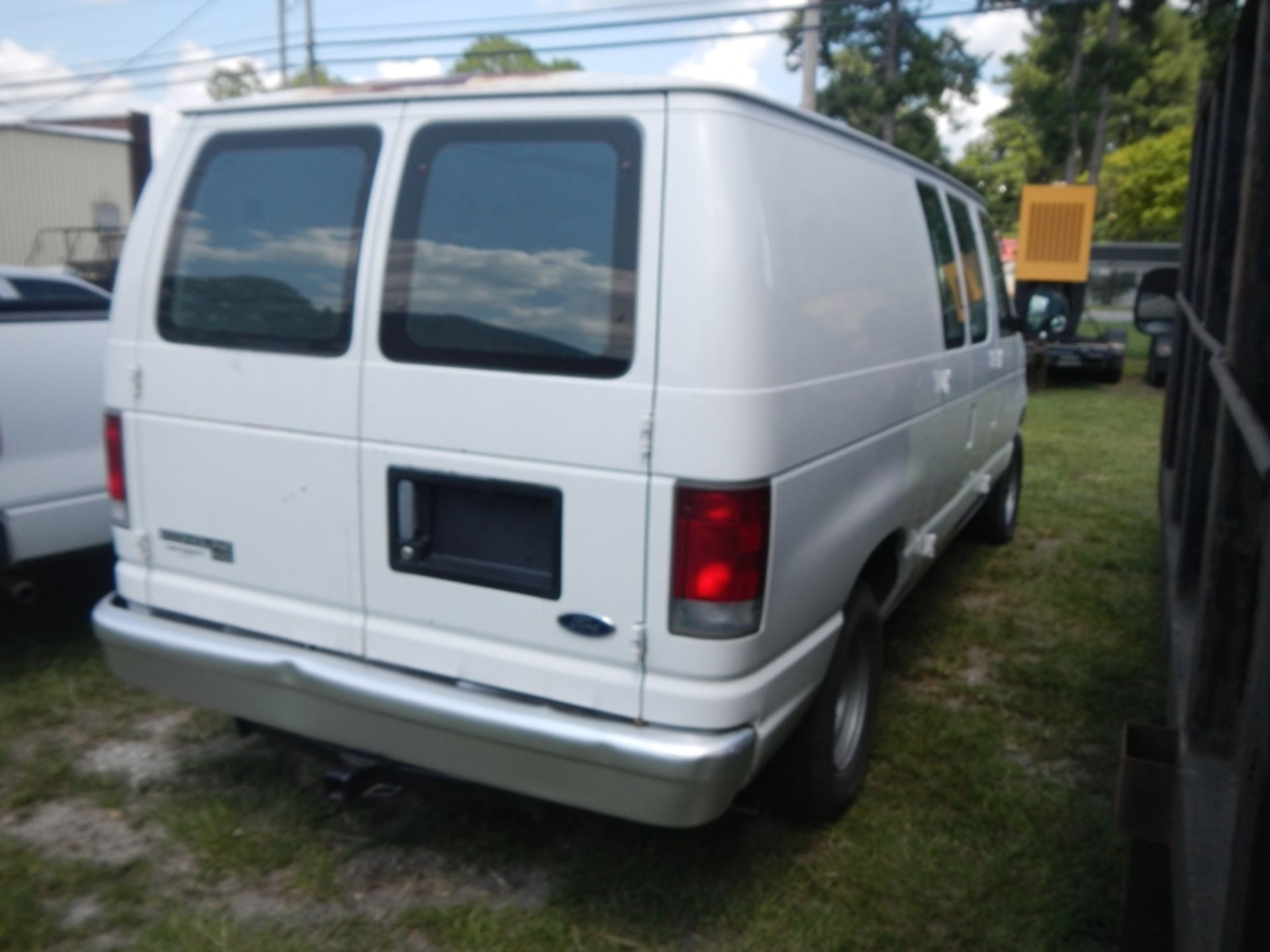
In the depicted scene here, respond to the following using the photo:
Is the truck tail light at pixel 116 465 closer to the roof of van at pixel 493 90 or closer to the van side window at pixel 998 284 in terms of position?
the roof of van at pixel 493 90

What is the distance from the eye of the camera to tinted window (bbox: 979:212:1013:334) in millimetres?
5629

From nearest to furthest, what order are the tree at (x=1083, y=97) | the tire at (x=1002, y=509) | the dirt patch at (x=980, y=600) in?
the dirt patch at (x=980, y=600) < the tire at (x=1002, y=509) < the tree at (x=1083, y=97)

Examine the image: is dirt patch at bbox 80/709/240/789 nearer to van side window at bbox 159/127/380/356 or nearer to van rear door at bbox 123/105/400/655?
van rear door at bbox 123/105/400/655

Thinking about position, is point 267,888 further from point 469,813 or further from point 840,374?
point 840,374

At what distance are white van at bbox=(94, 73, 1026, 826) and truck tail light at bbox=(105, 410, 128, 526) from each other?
0.02 metres

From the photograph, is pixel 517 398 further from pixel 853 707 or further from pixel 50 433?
pixel 50 433

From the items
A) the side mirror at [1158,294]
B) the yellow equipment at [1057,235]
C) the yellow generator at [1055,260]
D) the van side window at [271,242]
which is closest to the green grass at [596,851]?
the van side window at [271,242]

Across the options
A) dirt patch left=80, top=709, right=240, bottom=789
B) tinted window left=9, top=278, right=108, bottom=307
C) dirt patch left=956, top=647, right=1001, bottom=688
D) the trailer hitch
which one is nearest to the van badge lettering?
the trailer hitch

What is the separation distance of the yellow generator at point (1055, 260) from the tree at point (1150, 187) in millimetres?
18308

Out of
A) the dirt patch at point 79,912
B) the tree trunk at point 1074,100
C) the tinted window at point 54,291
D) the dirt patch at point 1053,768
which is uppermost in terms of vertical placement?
the tree trunk at point 1074,100

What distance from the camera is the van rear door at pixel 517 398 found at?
265cm

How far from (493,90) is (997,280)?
3711 millimetres

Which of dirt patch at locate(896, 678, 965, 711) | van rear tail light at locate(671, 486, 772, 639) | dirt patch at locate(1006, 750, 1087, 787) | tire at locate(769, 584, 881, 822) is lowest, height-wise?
dirt patch at locate(1006, 750, 1087, 787)

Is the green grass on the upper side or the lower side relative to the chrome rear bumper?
lower
